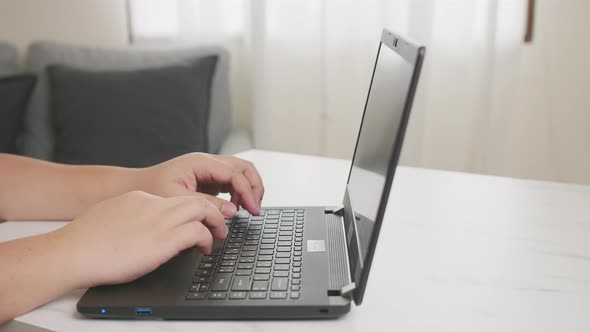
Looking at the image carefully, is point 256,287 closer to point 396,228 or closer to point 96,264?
point 96,264

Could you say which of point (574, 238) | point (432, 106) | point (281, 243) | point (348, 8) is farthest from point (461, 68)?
point (281, 243)

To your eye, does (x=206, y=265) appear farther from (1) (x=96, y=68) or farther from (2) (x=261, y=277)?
(1) (x=96, y=68)

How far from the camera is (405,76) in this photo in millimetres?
572

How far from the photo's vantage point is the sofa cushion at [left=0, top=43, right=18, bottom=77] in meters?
2.23

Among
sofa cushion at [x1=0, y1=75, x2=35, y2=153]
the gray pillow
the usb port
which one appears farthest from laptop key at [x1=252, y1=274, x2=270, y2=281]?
sofa cushion at [x1=0, y1=75, x2=35, y2=153]

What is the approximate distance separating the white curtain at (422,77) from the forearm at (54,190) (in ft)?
4.43

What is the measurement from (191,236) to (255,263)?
0.08m

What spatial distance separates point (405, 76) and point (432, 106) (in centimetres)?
157

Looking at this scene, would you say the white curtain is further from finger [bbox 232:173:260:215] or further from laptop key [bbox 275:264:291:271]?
laptop key [bbox 275:264:291:271]

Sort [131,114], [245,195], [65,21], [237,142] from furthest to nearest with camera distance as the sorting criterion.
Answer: [65,21] → [237,142] → [131,114] → [245,195]

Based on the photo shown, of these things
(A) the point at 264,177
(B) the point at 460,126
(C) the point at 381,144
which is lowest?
(B) the point at 460,126

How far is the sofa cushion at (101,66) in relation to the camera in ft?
7.23

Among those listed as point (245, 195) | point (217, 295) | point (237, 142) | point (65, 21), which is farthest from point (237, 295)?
point (65, 21)

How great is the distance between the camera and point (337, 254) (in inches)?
27.0
